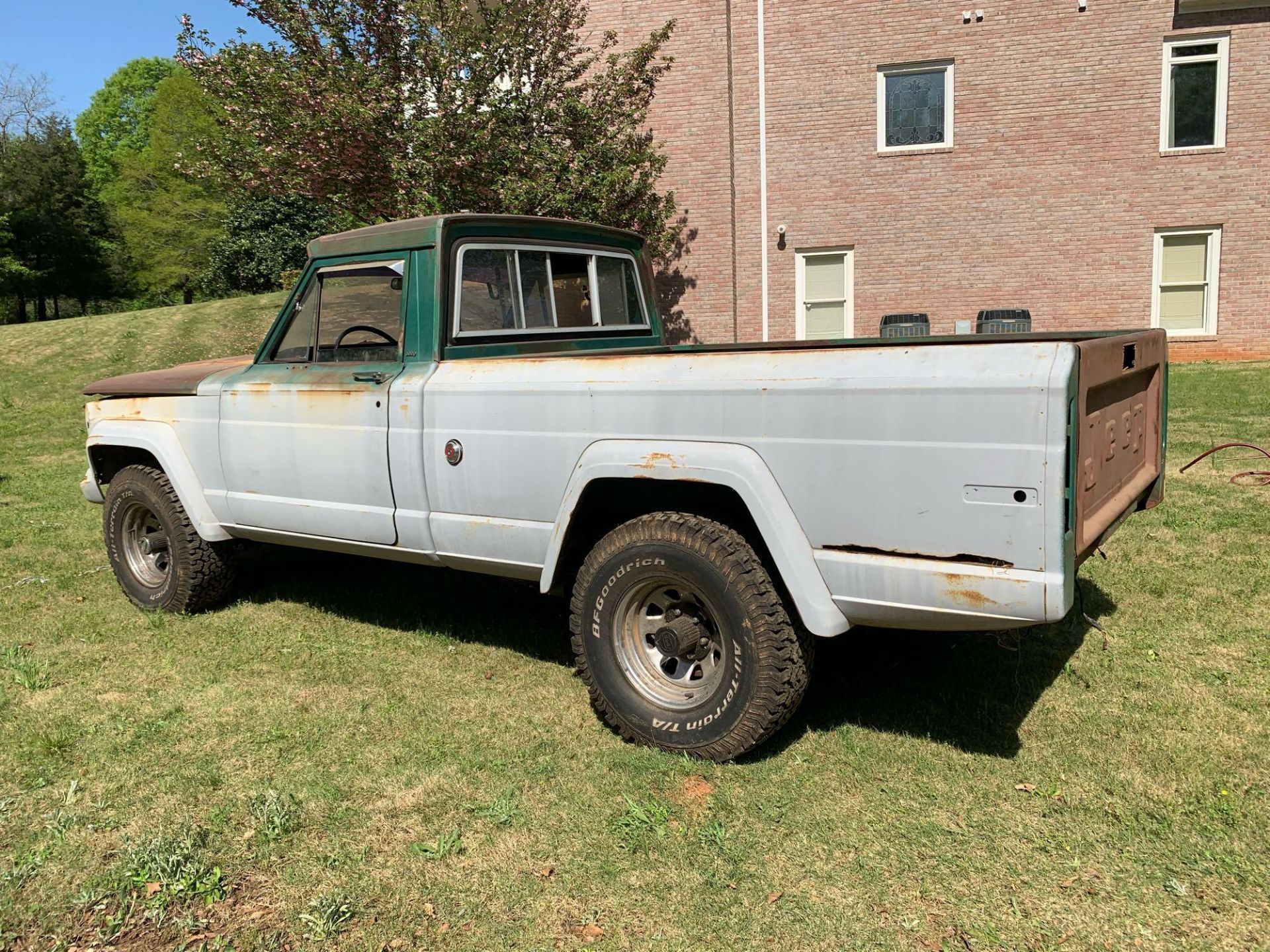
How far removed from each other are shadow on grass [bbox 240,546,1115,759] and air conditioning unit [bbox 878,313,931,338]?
8.49m

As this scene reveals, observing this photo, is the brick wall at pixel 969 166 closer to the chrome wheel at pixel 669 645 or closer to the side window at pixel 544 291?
the side window at pixel 544 291

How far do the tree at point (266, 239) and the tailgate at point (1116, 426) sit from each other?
88.2ft

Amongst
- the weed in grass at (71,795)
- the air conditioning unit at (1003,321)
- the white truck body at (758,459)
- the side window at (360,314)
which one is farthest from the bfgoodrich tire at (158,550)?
the air conditioning unit at (1003,321)

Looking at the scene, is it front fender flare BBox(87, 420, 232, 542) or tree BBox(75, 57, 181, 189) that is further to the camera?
tree BBox(75, 57, 181, 189)

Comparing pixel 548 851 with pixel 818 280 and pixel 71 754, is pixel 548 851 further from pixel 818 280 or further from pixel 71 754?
pixel 818 280

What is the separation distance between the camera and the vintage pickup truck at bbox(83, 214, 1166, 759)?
106 inches

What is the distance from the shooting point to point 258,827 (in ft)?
9.97

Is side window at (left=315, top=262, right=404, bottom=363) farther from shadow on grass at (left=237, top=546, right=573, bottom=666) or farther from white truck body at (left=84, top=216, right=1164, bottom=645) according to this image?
shadow on grass at (left=237, top=546, right=573, bottom=666)

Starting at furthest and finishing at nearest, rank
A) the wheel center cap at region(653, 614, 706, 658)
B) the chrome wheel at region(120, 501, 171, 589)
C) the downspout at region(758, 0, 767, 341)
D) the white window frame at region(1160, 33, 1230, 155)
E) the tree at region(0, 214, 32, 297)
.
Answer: the tree at region(0, 214, 32, 297)
the downspout at region(758, 0, 767, 341)
the white window frame at region(1160, 33, 1230, 155)
the chrome wheel at region(120, 501, 171, 589)
the wheel center cap at region(653, 614, 706, 658)

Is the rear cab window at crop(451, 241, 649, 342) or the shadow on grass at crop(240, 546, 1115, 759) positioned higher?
the rear cab window at crop(451, 241, 649, 342)

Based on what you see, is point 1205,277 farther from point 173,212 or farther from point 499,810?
point 173,212

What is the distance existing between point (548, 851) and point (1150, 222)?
1540 cm

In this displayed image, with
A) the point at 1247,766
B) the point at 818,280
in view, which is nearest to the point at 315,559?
the point at 1247,766

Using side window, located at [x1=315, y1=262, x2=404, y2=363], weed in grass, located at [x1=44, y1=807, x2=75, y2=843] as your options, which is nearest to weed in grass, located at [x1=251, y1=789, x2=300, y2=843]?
weed in grass, located at [x1=44, y1=807, x2=75, y2=843]
